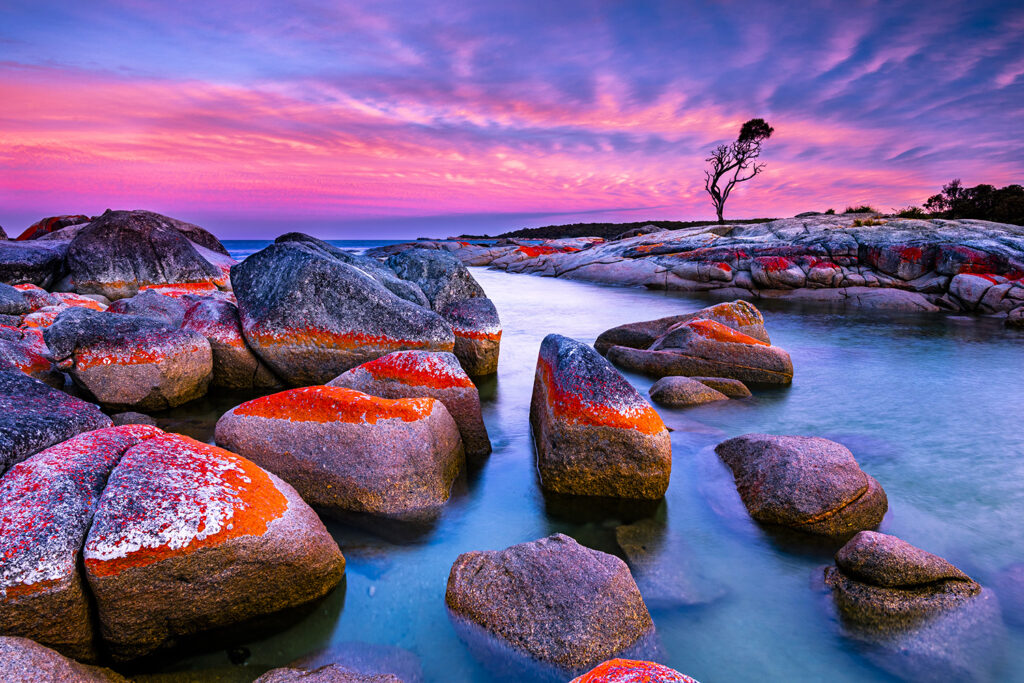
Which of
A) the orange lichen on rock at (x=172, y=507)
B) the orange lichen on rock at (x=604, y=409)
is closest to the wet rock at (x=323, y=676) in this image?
the orange lichen on rock at (x=172, y=507)

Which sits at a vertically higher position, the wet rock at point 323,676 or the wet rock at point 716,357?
the wet rock at point 716,357

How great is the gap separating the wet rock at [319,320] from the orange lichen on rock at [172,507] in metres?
3.95

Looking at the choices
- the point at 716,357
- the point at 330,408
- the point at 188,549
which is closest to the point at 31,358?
the point at 330,408

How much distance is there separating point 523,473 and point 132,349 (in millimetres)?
4869

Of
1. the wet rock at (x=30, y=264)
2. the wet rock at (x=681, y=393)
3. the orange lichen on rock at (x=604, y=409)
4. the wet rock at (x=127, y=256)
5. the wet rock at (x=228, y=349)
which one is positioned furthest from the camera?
the wet rock at (x=127, y=256)

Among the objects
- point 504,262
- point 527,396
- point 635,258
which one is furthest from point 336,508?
point 504,262

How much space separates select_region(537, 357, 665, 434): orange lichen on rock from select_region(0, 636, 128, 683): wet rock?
3.60m

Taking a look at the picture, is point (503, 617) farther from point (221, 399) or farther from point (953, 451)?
point (953, 451)

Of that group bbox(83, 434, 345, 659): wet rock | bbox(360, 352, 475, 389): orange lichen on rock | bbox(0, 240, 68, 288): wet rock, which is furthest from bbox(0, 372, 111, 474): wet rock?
bbox(0, 240, 68, 288): wet rock

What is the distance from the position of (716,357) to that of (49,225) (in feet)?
84.2

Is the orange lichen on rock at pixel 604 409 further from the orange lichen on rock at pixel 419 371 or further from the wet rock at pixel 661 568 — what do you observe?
the orange lichen on rock at pixel 419 371

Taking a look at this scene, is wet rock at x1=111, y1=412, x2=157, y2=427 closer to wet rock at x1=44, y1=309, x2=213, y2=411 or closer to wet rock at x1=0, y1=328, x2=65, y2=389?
wet rock at x1=44, y1=309, x2=213, y2=411

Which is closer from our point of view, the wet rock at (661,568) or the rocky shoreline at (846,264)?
the wet rock at (661,568)

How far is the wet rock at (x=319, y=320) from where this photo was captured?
734 cm
